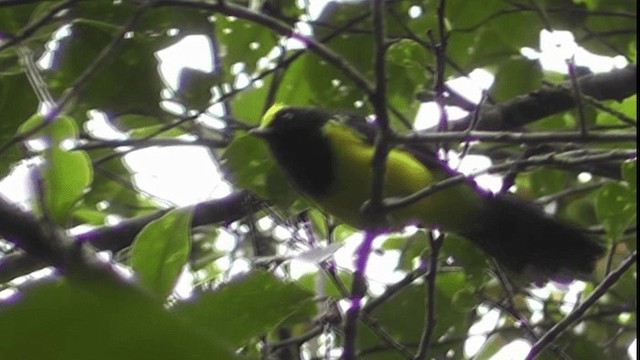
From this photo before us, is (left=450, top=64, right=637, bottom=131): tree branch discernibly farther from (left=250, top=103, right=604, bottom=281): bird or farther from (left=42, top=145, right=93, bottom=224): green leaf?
(left=42, top=145, right=93, bottom=224): green leaf

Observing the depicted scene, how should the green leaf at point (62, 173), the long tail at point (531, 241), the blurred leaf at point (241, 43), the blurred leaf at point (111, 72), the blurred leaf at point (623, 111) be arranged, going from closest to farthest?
1. the green leaf at point (62, 173)
2. the blurred leaf at point (623, 111)
3. the blurred leaf at point (111, 72)
4. the blurred leaf at point (241, 43)
5. the long tail at point (531, 241)

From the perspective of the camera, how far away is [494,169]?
3.31ft

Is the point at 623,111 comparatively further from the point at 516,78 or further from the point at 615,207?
the point at 516,78

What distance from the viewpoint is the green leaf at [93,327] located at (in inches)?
5.2

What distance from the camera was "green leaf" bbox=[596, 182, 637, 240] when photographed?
125 centimetres

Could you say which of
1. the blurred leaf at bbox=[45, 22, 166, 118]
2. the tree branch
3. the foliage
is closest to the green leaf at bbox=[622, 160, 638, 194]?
the foliage

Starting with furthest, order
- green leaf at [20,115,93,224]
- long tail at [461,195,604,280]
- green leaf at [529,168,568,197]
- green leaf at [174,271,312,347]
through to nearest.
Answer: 1. green leaf at [529,168,568,197]
2. long tail at [461,195,604,280]
3. green leaf at [20,115,93,224]
4. green leaf at [174,271,312,347]

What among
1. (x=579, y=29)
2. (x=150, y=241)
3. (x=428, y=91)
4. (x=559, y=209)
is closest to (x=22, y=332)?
(x=150, y=241)

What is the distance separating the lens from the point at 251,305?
81cm

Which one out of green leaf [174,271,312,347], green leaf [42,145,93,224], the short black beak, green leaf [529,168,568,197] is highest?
green leaf [42,145,93,224]

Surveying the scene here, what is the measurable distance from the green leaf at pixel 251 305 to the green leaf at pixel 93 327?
53cm

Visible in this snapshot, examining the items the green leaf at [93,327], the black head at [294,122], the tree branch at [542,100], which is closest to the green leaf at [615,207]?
the tree branch at [542,100]

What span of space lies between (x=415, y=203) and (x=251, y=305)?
3.26 feet

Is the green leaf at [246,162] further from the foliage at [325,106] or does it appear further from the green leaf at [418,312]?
the green leaf at [418,312]
